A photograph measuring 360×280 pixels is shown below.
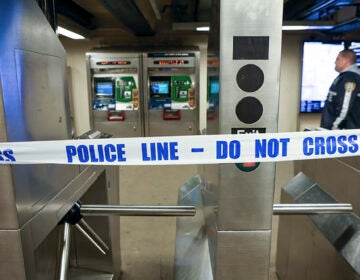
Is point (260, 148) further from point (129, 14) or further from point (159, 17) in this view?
point (159, 17)

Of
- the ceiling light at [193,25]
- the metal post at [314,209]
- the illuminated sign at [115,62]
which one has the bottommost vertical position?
the metal post at [314,209]

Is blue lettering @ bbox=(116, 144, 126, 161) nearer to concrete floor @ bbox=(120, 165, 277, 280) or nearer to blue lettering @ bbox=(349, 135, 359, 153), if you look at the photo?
blue lettering @ bbox=(349, 135, 359, 153)

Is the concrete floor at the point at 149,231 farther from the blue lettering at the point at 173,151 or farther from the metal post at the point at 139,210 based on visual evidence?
the blue lettering at the point at 173,151

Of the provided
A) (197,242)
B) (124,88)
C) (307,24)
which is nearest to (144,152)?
(197,242)

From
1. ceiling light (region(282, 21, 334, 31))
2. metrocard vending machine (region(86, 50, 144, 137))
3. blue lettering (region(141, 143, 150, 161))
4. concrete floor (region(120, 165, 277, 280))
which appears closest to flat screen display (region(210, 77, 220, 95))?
blue lettering (region(141, 143, 150, 161))

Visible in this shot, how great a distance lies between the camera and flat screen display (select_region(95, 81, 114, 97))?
190 inches

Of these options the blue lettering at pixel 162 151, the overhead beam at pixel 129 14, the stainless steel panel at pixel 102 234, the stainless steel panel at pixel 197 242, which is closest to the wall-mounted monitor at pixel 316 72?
the overhead beam at pixel 129 14

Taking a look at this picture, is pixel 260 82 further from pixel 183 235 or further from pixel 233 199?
pixel 183 235

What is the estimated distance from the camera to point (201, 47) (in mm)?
4980

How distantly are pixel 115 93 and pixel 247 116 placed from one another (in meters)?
4.14

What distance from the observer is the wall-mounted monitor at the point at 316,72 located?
4793 mm

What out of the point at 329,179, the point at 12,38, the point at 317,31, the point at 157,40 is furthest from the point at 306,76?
the point at 12,38

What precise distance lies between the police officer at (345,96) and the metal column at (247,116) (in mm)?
2161

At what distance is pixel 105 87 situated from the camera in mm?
4820
